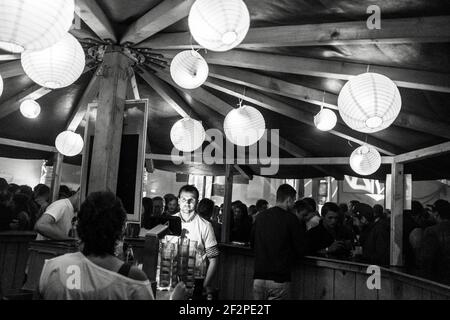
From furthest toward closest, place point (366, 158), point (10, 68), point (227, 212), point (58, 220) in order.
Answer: point (227, 212), point (366, 158), point (10, 68), point (58, 220)

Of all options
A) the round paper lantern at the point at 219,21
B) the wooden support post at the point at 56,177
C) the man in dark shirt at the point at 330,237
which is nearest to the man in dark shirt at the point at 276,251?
the man in dark shirt at the point at 330,237

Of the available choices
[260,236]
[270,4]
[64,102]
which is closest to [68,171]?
[64,102]

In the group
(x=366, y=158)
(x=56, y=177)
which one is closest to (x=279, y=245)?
(x=366, y=158)

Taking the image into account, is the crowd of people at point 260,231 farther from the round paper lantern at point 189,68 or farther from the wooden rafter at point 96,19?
the wooden rafter at point 96,19

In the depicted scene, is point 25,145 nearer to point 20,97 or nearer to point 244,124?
point 20,97

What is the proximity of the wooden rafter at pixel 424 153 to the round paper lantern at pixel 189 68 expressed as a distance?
2820 millimetres

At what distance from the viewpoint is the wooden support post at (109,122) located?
3.93 metres

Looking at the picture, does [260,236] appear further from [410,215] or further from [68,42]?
[68,42]

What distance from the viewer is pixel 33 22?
6.82ft

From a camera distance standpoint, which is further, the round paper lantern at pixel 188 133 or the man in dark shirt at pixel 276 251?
the round paper lantern at pixel 188 133

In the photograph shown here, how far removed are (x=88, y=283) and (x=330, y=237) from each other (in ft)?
13.1

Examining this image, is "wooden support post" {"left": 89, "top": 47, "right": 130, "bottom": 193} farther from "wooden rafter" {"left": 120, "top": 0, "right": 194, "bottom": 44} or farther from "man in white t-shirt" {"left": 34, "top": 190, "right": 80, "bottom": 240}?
"man in white t-shirt" {"left": 34, "top": 190, "right": 80, "bottom": 240}

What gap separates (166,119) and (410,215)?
4050mm

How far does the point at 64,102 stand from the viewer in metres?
6.43
